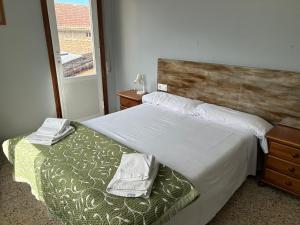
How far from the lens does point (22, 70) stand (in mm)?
3135

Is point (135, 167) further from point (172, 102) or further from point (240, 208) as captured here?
point (172, 102)

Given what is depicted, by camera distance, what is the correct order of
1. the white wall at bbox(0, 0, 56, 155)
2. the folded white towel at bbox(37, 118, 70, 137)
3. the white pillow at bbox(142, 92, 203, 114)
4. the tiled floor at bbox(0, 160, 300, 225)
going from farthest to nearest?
the white wall at bbox(0, 0, 56, 155)
the white pillow at bbox(142, 92, 203, 114)
the folded white towel at bbox(37, 118, 70, 137)
the tiled floor at bbox(0, 160, 300, 225)

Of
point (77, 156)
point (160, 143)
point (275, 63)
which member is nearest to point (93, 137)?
point (77, 156)

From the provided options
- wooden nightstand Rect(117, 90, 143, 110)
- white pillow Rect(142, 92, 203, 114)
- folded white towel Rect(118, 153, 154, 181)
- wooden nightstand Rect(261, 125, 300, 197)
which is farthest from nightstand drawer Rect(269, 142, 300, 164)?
wooden nightstand Rect(117, 90, 143, 110)

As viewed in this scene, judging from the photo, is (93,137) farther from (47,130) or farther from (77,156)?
(47,130)

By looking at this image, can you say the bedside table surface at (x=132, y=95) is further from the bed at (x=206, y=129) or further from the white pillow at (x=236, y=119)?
the white pillow at (x=236, y=119)

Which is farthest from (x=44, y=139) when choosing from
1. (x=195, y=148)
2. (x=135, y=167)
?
(x=195, y=148)

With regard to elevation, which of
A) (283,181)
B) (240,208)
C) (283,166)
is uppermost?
(283,166)

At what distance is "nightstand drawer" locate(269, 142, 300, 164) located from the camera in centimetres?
193

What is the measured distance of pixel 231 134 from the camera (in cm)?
220

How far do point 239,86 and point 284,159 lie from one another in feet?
2.84

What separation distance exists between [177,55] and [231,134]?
4.49 feet

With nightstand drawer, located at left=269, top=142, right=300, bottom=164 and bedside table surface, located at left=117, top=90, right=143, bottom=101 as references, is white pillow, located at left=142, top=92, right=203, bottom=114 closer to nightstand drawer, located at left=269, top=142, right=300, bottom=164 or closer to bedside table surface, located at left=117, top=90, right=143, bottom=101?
bedside table surface, located at left=117, top=90, right=143, bottom=101

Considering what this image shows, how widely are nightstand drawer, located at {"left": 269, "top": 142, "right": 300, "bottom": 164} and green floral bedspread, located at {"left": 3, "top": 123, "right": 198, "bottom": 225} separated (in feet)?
3.21
